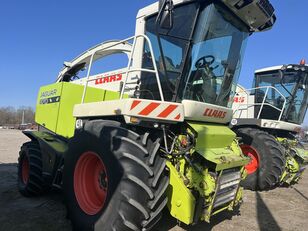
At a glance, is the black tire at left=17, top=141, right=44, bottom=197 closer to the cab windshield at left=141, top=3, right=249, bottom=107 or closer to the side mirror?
the cab windshield at left=141, top=3, right=249, bottom=107

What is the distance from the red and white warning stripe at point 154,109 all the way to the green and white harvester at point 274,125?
12.7 ft

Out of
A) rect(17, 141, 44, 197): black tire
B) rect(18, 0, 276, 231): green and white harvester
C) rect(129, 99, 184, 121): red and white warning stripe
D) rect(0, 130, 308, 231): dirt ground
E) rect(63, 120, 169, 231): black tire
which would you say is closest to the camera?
rect(63, 120, 169, 231): black tire

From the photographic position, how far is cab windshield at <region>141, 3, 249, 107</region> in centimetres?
401

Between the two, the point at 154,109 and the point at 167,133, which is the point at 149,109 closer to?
the point at 154,109

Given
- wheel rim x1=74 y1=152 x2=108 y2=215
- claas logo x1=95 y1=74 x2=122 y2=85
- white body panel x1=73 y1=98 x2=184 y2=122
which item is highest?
claas logo x1=95 y1=74 x2=122 y2=85

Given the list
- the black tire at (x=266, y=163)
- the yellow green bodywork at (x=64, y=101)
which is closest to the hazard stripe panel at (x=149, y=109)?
the yellow green bodywork at (x=64, y=101)

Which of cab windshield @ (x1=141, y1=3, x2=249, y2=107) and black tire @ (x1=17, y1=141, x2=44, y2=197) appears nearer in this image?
cab windshield @ (x1=141, y1=3, x2=249, y2=107)

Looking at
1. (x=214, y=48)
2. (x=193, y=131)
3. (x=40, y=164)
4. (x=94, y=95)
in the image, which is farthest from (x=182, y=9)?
(x=40, y=164)

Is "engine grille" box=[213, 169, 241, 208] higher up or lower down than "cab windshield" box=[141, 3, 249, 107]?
lower down

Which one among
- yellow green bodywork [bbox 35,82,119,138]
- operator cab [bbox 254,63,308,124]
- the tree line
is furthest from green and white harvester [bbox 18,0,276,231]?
the tree line

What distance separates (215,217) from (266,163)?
2764mm

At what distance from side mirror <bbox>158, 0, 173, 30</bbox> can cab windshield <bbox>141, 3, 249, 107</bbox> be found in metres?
0.53

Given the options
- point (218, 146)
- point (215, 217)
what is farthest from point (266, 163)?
point (218, 146)

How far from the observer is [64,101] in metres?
5.84
